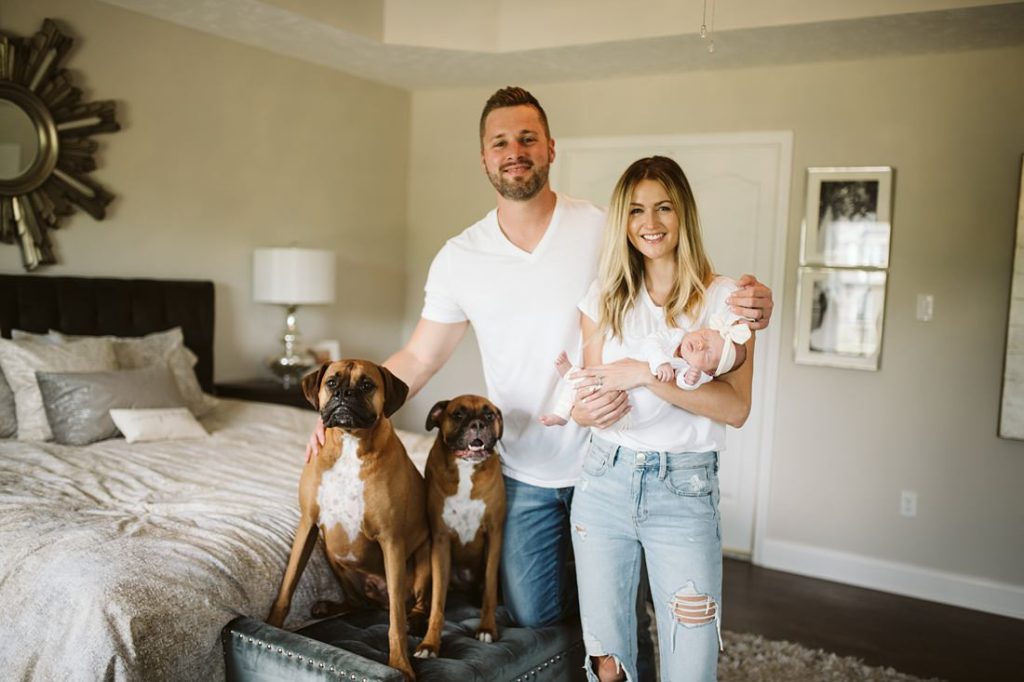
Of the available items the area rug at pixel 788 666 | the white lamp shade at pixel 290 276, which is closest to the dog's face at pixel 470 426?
the area rug at pixel 788 666

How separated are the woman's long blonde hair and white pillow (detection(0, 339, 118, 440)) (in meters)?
2.29

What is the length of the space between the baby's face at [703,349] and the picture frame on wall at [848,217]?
9.23ft

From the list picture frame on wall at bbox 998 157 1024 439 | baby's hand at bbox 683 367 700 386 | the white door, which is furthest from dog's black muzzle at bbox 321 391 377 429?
picture frame on wall at bbox 998 157 1024 439

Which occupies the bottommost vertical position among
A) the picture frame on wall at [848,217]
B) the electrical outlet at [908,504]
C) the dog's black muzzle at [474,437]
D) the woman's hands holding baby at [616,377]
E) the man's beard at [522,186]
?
the electrical outlet at [908,504]

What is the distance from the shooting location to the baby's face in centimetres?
190

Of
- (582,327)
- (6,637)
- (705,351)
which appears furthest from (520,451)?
(6,637)

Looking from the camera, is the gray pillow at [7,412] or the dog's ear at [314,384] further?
the gray pillow at [7,412]

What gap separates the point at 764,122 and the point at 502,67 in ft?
4.76

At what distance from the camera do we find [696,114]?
4812 mm

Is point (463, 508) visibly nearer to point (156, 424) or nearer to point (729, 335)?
point (729, 335)

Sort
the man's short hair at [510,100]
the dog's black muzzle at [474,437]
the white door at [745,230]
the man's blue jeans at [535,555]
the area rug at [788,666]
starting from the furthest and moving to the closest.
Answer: the white door at [745,230]
the area rug at [788,666]
the man's short hair at [510,100]
the man's blue jeans at [535,555]
the dog's black muzzle at [474,437]

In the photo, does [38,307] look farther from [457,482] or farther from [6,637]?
[457,482]

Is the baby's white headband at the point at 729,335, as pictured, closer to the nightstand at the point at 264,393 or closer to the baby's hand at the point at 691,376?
the baby's hand at the point at 691,376

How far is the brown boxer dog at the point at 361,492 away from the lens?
6.39ft
